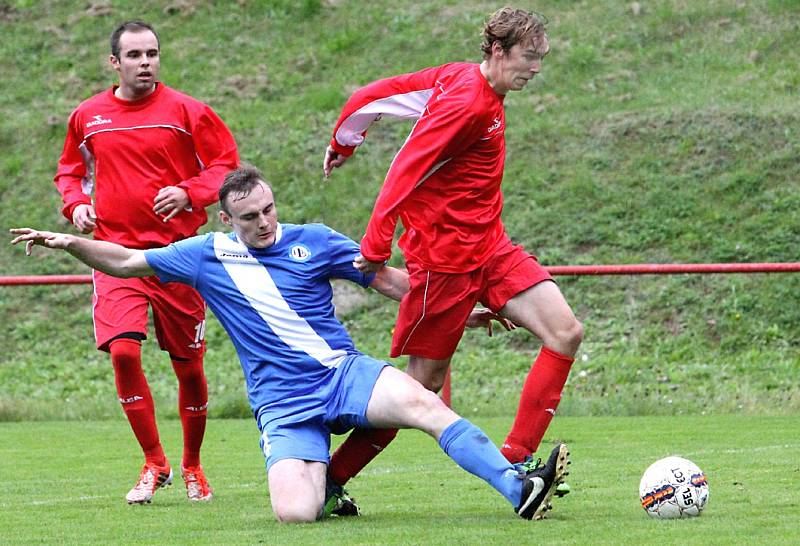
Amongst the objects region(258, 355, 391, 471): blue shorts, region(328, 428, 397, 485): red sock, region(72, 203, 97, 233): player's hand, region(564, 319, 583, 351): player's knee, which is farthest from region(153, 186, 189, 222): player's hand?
region(564, 319, 583, 351): player's knee

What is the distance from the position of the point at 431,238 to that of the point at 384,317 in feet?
30.6

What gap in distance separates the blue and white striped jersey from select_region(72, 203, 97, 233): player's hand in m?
1.08

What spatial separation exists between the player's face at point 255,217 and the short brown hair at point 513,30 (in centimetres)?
129

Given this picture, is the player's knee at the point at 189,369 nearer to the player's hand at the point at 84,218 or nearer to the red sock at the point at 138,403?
the red sock at the point at 138,403

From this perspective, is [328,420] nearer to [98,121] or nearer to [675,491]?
[675,491]

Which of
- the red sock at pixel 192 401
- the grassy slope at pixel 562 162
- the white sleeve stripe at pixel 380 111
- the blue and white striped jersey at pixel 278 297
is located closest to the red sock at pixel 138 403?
the red sock at pixel 192 401

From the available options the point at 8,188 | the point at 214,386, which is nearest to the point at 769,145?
the point at 214,386

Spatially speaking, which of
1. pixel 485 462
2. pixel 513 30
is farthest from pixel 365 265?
pixel 513 30

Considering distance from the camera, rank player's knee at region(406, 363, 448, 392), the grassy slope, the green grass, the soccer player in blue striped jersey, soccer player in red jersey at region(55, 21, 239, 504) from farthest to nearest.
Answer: the grassy slope
soccer player in red jersey at region(55, 21, 239, 504)
player's knee at region(406, 363, 448, 392)
the soccer player in blue striped jersey
the green grass

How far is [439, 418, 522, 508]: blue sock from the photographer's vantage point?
5359 millimetres

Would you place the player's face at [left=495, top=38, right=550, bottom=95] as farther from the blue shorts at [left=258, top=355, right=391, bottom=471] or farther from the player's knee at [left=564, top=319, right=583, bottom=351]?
the blue shorts at [left=258, top=355, right=391, bottom=471]

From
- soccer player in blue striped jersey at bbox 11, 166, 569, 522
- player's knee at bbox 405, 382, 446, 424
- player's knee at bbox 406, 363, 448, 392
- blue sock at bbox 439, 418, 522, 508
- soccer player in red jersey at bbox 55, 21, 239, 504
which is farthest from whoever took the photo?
soccer player in red jersey at bbox 55, 21, 239, 504

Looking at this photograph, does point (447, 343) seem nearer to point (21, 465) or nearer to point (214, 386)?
point (21, 465)

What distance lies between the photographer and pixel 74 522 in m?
6.07
